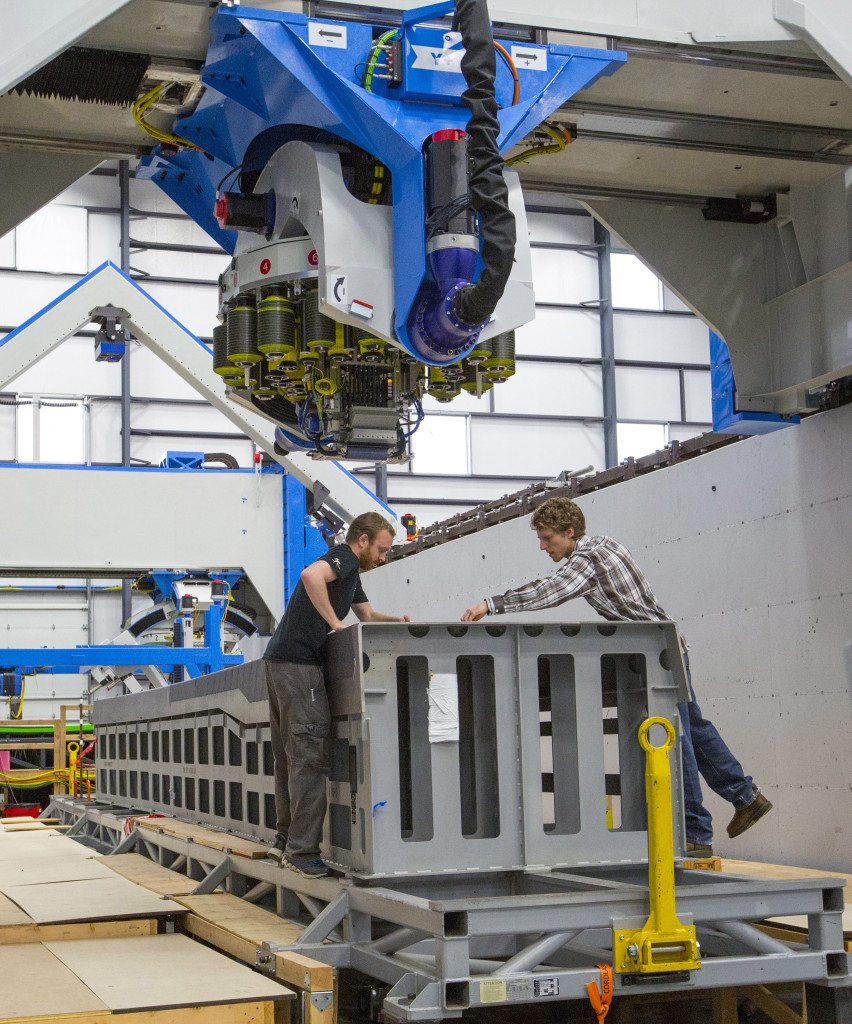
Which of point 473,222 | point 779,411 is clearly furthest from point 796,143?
point 473,222

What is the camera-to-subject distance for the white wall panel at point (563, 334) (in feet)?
67.9

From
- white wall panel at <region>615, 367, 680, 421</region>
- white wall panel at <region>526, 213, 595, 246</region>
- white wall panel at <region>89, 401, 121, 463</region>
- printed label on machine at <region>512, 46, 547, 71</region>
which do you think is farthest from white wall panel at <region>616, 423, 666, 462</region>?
printed label on machine at <region>512, 46, 547, 71</region>

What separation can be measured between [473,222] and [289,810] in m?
2.11

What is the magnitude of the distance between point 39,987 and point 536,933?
1.29 metres

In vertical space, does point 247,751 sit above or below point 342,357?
below

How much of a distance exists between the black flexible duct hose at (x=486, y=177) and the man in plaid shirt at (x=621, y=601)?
1027 millimetres

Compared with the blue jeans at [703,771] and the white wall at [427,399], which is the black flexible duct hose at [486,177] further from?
the white wall at [427,399]

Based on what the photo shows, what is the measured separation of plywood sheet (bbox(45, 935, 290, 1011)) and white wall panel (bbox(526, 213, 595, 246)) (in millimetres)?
18350

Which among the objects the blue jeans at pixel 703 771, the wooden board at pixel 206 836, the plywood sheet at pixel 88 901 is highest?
the blue jeans at pixel 703 771

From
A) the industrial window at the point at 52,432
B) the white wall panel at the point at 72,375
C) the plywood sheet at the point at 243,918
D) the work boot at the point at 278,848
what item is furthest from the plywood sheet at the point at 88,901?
the white wall panel at the point at 72,375

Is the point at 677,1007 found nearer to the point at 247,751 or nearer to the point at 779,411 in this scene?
the point at 247,751

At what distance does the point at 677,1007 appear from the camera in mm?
4297

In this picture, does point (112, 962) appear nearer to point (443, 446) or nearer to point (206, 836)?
point (206, 836)

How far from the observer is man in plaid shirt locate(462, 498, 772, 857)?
175 inches
